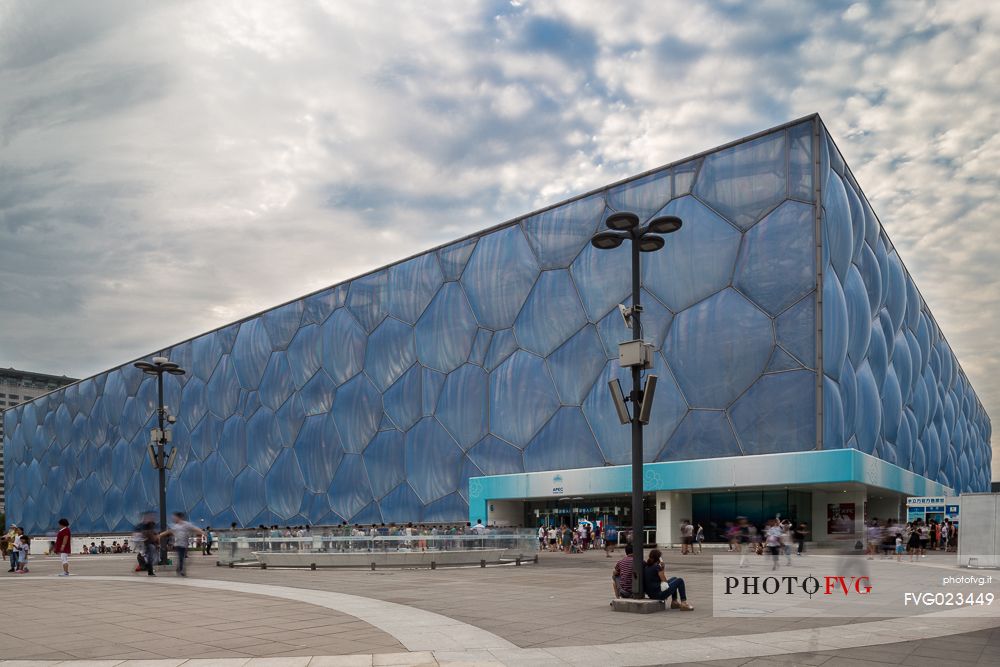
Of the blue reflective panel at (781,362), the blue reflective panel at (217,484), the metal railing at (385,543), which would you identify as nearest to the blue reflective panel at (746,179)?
the blue reflective panel at (781,362)

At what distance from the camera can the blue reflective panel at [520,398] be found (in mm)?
42781

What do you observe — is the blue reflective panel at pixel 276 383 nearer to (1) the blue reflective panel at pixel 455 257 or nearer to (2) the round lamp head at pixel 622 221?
(1) the blue reflective panel at pixel 455 257

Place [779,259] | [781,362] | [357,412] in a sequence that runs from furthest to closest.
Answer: [357,412]
[779,259]
[781,362]

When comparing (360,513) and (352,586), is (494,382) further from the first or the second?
(352,586)

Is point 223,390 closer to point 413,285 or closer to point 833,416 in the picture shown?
point 413,285

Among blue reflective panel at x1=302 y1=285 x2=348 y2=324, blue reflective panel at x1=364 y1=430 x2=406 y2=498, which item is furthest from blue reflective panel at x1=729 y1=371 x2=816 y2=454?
blue reflective panel at x1=302 y1=285 x2=348 y2=324

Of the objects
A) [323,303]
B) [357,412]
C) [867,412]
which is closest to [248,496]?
[357,412]

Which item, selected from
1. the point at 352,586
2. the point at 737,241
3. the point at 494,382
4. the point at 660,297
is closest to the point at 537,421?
the point at 494,382

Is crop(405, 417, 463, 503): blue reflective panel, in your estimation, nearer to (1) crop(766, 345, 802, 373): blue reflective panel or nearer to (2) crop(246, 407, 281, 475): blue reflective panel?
(2) crop(246, 407, 281, 475): blue reflective panel

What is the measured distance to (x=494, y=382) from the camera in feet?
149

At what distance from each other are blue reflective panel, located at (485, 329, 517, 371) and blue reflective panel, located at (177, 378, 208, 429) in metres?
30.6

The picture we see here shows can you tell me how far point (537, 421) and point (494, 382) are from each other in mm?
3822

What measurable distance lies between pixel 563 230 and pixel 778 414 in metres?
14.9

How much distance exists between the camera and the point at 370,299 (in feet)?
178
